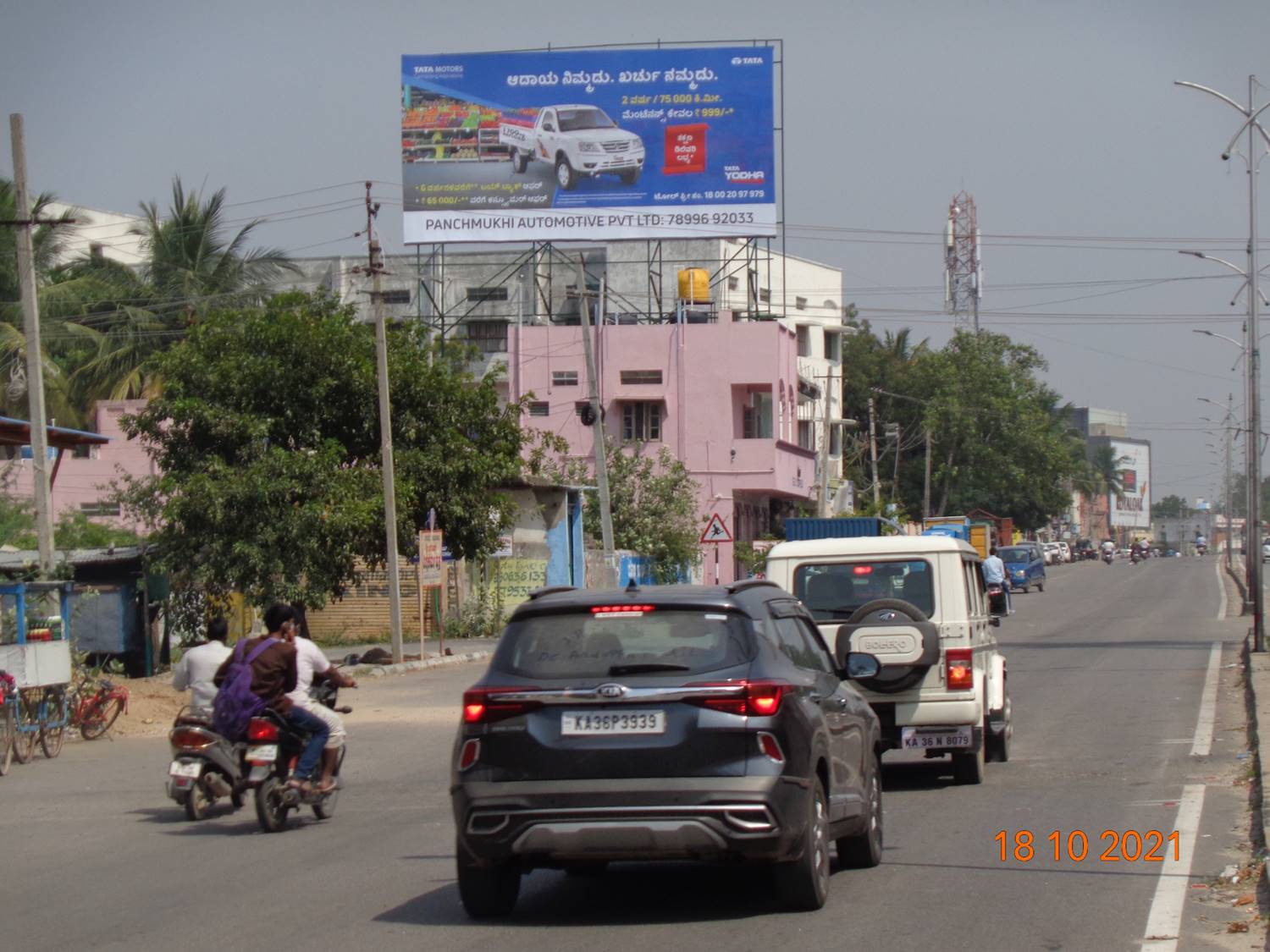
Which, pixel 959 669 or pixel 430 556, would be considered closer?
pixel 959 669

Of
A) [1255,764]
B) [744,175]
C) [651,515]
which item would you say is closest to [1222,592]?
[651,515]

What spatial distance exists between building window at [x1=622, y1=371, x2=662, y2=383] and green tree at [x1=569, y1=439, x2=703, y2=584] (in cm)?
751

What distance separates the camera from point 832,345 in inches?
3027

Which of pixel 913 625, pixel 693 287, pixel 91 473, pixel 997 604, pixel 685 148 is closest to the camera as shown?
pixel 913 625

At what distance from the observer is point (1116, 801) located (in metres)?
11.8

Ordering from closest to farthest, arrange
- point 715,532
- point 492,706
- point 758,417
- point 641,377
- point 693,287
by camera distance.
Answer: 1. point 492,706
2. point 715,532
3. point 641,377
4. point 758,417
5. point 693,287

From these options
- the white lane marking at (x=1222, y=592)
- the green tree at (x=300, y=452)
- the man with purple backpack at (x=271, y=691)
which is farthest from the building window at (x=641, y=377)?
the man with purple backpack at (x=271, y=691)

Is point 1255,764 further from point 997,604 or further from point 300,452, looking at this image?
point 300,452

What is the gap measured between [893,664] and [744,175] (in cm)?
3800

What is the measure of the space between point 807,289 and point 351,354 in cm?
5020

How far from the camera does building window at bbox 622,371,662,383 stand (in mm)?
57469

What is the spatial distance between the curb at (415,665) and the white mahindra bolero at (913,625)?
16.2 meters
